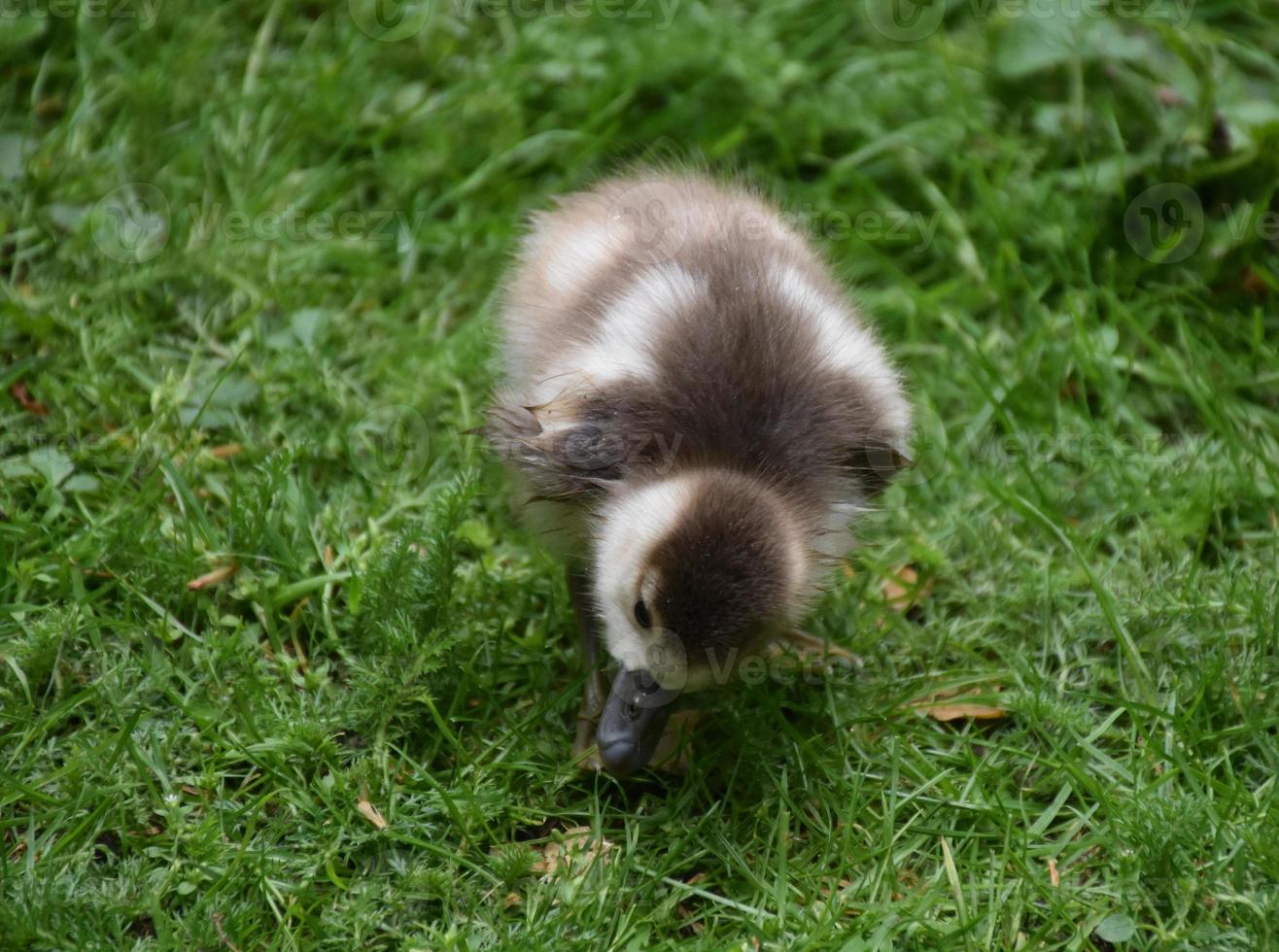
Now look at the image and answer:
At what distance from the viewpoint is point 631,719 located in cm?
255

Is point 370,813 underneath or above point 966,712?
above

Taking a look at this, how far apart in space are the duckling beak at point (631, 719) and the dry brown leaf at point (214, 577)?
0.97 metres

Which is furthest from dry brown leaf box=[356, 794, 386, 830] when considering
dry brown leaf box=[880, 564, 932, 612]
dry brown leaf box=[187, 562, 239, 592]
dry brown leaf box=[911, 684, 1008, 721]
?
dry brown leaf box=[880, 564, 932, 612]

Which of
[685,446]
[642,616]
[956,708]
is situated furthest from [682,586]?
[956,708]

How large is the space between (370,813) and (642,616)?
27.1 inches

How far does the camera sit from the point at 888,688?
3.01 meters

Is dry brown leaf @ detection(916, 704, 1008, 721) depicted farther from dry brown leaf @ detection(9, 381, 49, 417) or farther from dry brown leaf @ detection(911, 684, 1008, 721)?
dry brown leaf @ detection(9, 381, 49, 417)

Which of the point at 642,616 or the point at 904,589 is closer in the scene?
the point at 642,616

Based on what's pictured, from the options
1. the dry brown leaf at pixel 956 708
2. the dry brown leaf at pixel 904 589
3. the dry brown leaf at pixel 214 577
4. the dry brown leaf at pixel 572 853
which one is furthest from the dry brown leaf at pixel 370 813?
the dry brown leaf at pixel 904 589

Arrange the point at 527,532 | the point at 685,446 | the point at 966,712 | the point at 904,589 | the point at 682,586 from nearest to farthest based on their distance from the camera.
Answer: the point at 682,586 < the point at 685,446 < the point at 966,712 < the point at 527,532 < the point at 904,589

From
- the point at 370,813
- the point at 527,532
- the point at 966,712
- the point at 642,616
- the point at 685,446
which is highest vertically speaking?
the point at 685,446

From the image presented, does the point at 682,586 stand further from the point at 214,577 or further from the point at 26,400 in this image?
the point at 26,400

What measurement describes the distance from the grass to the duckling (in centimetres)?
26

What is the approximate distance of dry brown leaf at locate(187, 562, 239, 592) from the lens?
295cm
